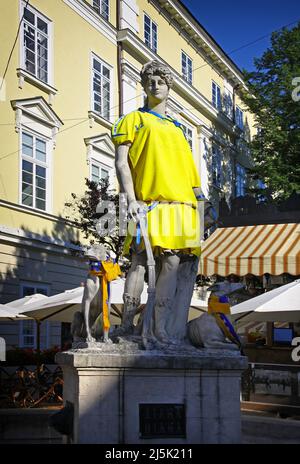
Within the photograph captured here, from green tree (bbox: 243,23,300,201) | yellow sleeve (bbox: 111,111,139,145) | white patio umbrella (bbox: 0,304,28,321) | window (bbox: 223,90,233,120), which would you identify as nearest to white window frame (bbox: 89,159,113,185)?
green tree (bbox: 243,23,300,201)

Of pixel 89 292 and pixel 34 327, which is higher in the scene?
pixel 89 292

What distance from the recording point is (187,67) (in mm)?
31203

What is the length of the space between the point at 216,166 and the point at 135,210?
29.0 metres

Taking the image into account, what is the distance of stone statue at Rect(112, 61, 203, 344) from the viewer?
19.9 ft

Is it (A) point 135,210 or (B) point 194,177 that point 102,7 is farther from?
(A) point 135,210

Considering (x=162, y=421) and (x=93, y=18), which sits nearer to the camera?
(x=162, y=421)

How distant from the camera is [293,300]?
11.1 meters

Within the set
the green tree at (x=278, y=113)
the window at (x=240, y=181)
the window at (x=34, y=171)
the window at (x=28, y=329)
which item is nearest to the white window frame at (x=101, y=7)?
the window at (x=34, y=171)

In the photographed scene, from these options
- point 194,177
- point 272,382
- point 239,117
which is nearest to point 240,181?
point 239,117

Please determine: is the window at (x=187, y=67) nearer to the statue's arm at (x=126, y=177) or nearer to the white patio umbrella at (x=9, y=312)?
the white patio umbrella at (x=9, y=312)

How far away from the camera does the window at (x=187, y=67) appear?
3064 centimetres

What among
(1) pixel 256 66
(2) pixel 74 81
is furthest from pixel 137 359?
(1) pixel 256 66

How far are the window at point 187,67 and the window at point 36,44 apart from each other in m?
11.1

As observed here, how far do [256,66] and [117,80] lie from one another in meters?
7.98
